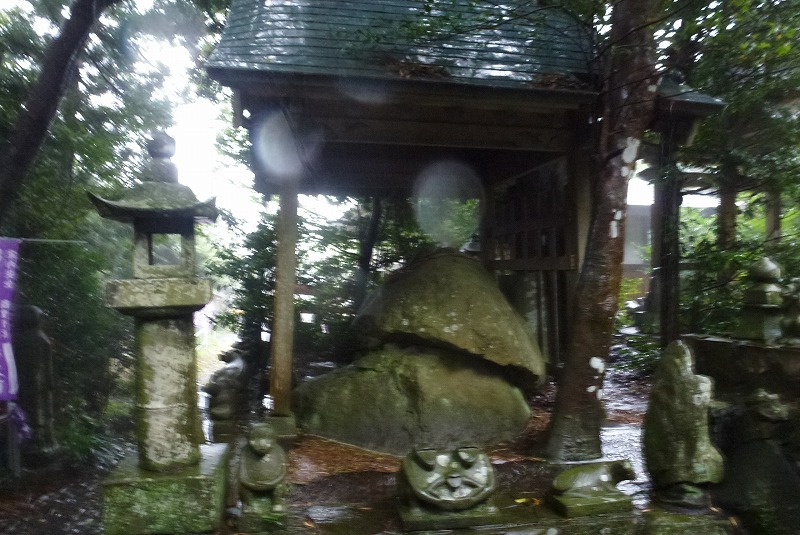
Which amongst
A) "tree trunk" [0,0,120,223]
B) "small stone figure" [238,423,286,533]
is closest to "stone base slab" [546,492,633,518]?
"small stone figure" [238,423,286,533]

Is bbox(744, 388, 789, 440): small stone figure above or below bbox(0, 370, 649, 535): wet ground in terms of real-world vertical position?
above

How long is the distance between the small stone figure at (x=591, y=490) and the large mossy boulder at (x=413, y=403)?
1659 millimetres

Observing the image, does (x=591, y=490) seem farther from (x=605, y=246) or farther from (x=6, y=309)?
(x=6, y=309)

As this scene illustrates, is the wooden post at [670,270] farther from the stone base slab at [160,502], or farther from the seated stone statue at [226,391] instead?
the stone base slab at [160,502]

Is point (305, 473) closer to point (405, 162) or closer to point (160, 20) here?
point (405, 162)

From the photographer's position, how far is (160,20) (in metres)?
9.90

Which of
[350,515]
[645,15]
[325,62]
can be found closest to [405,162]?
[325,62]

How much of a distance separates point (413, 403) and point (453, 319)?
972mm

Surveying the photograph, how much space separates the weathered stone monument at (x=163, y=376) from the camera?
11.3ft

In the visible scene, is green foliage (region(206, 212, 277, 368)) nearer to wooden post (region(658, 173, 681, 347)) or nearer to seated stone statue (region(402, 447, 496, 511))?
seated stone statue (region(402, 447, 496, 511))

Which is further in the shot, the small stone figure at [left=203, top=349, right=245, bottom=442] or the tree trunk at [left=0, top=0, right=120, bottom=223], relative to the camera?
the tree trunk at [left=0, top=0, right=120, bottom=223]

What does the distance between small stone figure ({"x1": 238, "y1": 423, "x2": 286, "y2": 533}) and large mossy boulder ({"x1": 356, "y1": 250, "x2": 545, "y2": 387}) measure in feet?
7.66

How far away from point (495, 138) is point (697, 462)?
12.2ft

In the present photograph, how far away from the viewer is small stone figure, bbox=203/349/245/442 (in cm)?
548
